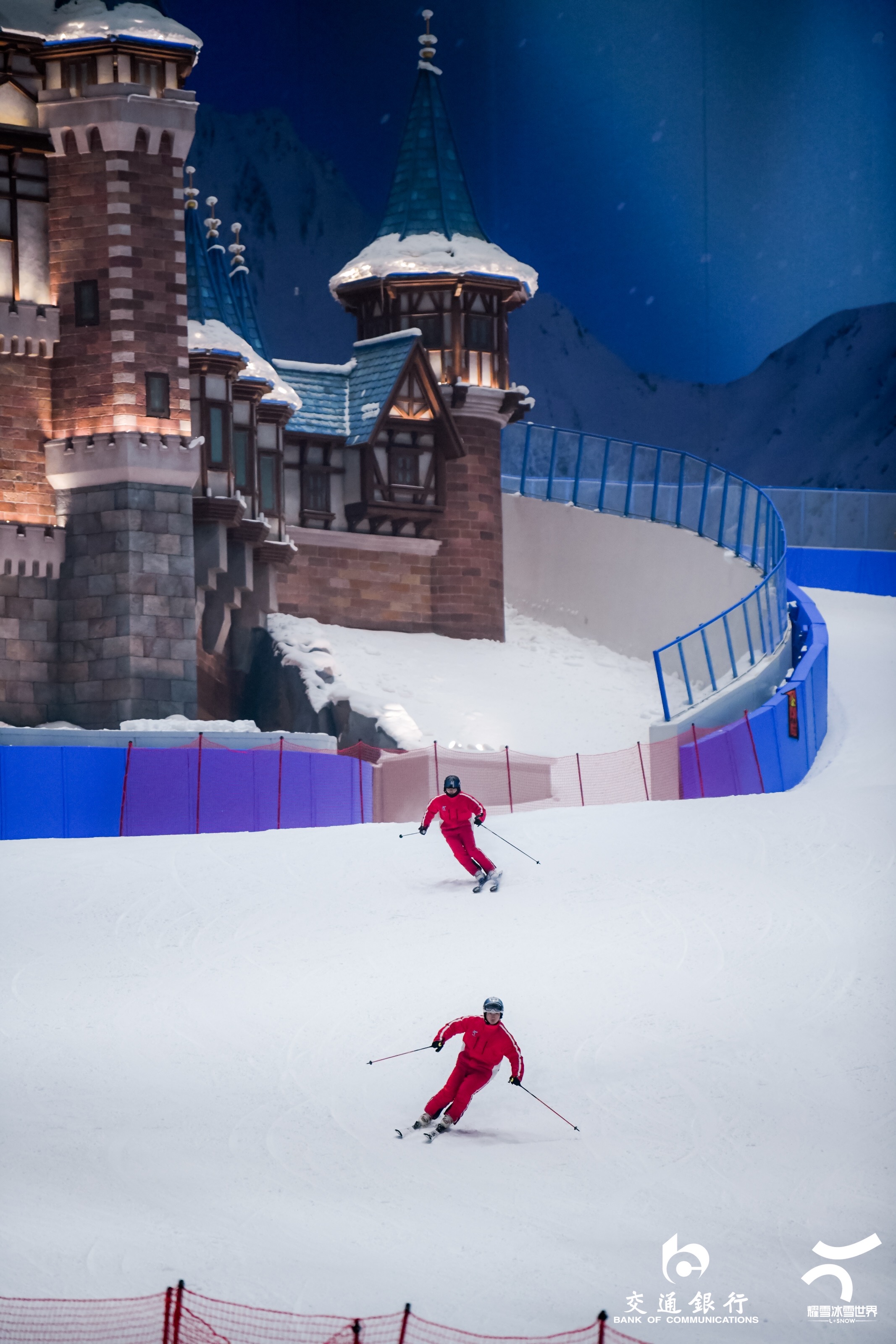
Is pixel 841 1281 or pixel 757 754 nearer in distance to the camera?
pixel 841 1281

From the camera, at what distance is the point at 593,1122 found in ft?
43.2

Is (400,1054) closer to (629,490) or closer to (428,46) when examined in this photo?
(629,490)

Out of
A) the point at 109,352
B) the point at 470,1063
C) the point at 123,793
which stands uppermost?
the point at 109,352

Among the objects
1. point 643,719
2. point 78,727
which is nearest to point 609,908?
point 78,727

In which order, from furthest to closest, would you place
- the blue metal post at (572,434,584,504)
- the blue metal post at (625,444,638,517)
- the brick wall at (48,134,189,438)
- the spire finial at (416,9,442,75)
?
the blue metal post at (572,434,584,504) < the spire finial at (416,9,442,75) < the blue metal post at (625,444,638,517) < the brick wall at (48,134,189,438)

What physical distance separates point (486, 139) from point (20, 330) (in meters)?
42.2

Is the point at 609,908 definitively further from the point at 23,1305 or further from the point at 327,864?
the point at 23,1305

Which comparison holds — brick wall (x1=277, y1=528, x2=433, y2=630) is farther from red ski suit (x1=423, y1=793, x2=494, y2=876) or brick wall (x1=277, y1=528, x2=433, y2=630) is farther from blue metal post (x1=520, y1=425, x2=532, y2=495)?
red ski suit (x1=423, y1=793, x2=494, y2=876)

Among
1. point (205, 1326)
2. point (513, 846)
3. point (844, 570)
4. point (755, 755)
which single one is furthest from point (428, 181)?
point (205, 1326)

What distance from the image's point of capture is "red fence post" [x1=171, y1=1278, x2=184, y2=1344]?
8.02m

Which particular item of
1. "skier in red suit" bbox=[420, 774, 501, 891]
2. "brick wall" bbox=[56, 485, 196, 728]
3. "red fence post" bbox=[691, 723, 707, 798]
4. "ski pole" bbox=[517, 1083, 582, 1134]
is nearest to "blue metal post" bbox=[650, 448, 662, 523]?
"brick wall" bbox=[56, 485, 196, 728]

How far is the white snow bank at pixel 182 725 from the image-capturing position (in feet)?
93.1

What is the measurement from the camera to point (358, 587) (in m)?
40.3

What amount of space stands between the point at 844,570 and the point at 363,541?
41.6 ft
